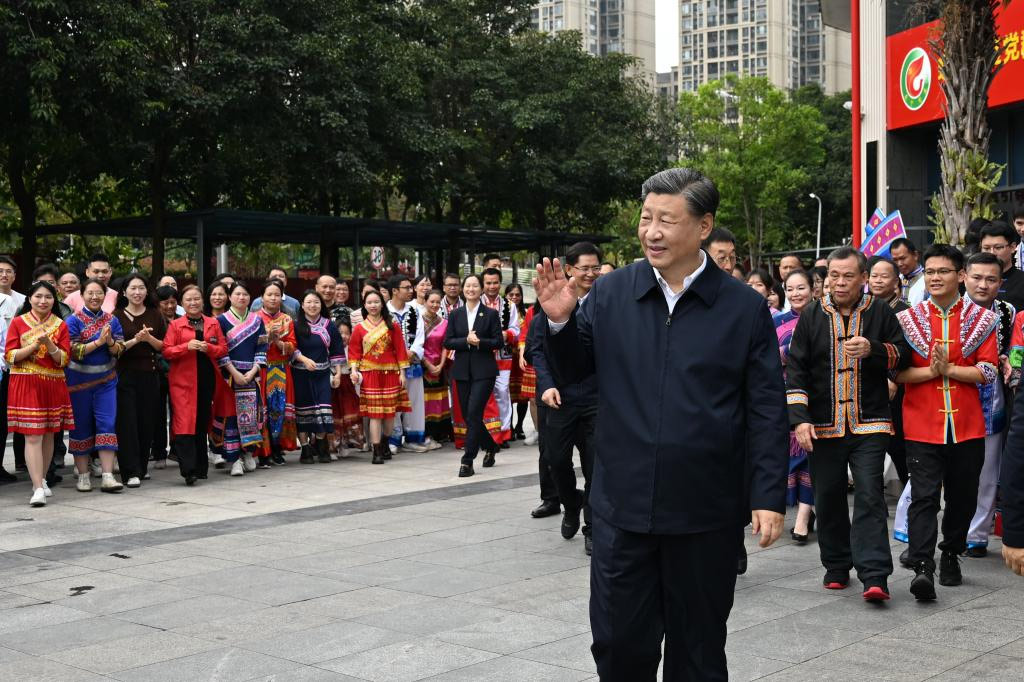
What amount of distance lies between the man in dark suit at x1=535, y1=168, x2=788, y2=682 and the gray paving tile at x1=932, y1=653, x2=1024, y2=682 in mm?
1610

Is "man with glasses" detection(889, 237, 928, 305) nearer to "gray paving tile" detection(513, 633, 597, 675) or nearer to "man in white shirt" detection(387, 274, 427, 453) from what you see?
"gray paving tile" detection(513, 633, 597, 675)

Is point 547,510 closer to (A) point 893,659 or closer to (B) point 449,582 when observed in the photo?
(B) point 449,582

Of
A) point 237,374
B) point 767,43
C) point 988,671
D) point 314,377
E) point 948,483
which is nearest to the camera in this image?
point 988,671

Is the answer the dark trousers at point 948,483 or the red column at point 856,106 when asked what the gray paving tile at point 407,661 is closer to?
the dark trousers at point 948,483

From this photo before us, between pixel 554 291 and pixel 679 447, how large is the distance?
0.71m

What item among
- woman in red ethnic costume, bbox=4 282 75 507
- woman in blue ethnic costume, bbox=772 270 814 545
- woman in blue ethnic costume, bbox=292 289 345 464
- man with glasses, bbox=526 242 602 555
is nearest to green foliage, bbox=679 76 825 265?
woman in blue ethnic costume, bbox=292 289 345 464

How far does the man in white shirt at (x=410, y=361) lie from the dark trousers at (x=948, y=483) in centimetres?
746

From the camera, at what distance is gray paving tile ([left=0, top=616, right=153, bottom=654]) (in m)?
5.53

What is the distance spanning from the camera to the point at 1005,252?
7.96 metres

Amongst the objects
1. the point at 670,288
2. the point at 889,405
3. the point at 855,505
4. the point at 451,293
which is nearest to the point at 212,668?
the point at 670,288

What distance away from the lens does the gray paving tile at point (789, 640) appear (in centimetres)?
521

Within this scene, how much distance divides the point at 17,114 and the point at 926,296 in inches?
611

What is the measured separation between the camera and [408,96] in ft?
87.6

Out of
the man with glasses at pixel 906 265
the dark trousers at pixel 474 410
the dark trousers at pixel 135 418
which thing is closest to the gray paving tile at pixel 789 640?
the man with glasses at pixel 906 265
